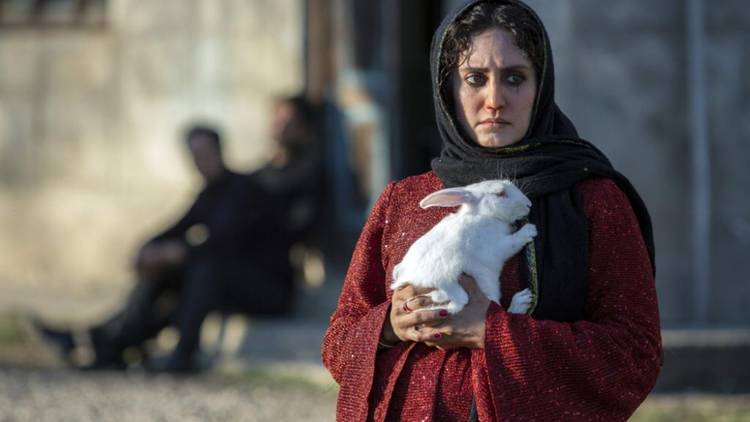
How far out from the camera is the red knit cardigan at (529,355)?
254cm

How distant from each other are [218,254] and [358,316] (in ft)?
17.3

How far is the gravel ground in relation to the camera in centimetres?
664

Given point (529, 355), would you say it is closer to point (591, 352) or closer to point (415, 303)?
point (591, 352)

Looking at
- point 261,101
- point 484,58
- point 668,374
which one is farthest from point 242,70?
point 484,58

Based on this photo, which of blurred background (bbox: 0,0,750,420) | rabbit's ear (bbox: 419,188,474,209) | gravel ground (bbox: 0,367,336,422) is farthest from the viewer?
blurred background (bbox: 0,0,750,420)

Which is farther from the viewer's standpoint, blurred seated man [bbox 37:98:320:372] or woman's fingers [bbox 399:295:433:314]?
blurred seated man [bbox 37:98:320:372]

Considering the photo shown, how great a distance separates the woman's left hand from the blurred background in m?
3.70

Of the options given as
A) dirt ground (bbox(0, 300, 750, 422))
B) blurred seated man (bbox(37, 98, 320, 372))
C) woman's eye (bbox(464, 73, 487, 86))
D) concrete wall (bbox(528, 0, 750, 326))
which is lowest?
dirt ground (bbox(0, 300, 750, 422))

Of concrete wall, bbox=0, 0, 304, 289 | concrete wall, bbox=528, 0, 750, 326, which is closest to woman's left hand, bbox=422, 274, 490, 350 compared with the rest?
concrete wall, bbox=528, 0, 750, 326

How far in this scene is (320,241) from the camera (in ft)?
28.5

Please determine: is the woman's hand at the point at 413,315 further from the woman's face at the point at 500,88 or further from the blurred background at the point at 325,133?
the blurred background at the point at 325,133

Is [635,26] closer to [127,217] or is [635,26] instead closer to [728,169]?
[728,169]

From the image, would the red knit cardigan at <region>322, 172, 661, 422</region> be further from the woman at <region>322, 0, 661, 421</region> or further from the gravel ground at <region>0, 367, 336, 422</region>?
the gravel ground at <region>0, 367, 336, 422</region>

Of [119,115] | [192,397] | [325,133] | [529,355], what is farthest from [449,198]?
[119,115]
